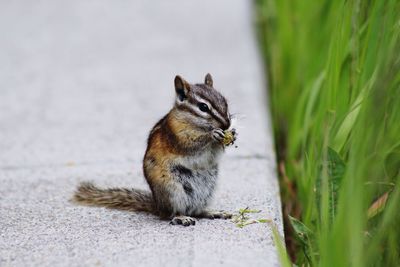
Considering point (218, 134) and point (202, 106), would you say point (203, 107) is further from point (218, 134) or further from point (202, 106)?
point (218, 134)

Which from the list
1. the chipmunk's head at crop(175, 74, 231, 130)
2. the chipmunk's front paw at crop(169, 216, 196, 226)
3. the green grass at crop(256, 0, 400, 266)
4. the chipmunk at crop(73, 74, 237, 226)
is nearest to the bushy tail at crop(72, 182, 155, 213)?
the chipmunk at crop(73, 74, 237, 226)

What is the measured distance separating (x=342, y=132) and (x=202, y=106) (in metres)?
0.51

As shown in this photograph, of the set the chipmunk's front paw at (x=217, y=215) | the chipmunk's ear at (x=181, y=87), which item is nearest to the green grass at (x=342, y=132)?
the chipmunk's front paw at (x=217, y=215)

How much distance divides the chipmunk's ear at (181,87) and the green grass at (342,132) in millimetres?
508

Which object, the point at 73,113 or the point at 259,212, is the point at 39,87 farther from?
the point at 259,212

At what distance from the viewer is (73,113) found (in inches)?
186

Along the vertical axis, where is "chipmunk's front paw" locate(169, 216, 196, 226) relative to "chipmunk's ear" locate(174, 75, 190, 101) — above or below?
below

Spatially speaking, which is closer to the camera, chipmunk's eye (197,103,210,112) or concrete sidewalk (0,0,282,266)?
concrete sidewalk (0,0,282,266)

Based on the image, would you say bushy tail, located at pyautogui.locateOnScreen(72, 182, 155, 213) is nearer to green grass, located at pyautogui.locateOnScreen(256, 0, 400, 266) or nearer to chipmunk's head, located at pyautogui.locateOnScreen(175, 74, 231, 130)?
chipmunk's head, located at pyautogui.locateOnScreen(175, 74, 231, 130)

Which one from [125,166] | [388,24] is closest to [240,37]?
[125,166]

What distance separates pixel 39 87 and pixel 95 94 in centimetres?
38

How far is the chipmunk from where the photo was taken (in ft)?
10.2

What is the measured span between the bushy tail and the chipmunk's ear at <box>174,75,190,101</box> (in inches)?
16.2

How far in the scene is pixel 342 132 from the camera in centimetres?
294
